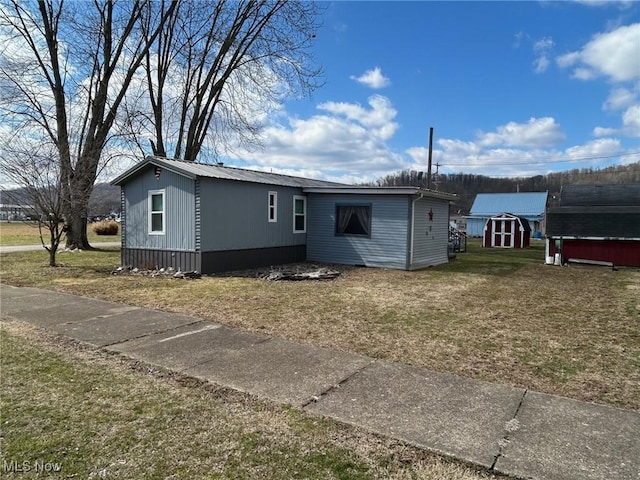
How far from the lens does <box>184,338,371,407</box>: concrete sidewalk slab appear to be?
12.0 feet

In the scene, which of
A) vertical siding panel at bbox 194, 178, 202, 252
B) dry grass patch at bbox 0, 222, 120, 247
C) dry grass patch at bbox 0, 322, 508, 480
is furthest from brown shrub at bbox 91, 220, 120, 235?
dry grass patch at bbox 0, 322, 508, 480

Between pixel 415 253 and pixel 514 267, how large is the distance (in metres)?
3.85

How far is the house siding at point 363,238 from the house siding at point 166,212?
15.2 ft

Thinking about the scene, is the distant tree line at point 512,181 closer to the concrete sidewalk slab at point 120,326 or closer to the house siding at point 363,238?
the house siding at point 363,238

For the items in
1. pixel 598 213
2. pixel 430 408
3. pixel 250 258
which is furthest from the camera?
pixel 598 213

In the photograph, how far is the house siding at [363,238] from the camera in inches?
500

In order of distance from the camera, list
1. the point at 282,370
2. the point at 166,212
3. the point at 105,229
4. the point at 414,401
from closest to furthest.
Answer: the point at 414,401 → the point at 282,370 → the point at 166,212 → the point at 105,229

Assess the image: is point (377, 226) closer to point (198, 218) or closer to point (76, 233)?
point (198, 218)

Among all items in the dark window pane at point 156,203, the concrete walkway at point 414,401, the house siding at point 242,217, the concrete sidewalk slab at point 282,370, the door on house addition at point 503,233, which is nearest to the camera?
the concrete walkway at point 414,401

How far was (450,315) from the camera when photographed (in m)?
6.70

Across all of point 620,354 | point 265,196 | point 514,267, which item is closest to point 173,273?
point 265,196

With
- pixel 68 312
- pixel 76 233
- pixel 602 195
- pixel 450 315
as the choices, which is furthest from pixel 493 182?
pixel 68 312

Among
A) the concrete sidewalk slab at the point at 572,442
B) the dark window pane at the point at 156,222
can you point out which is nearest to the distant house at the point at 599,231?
the dark window pane at the point at 156,222

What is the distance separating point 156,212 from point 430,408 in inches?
406
